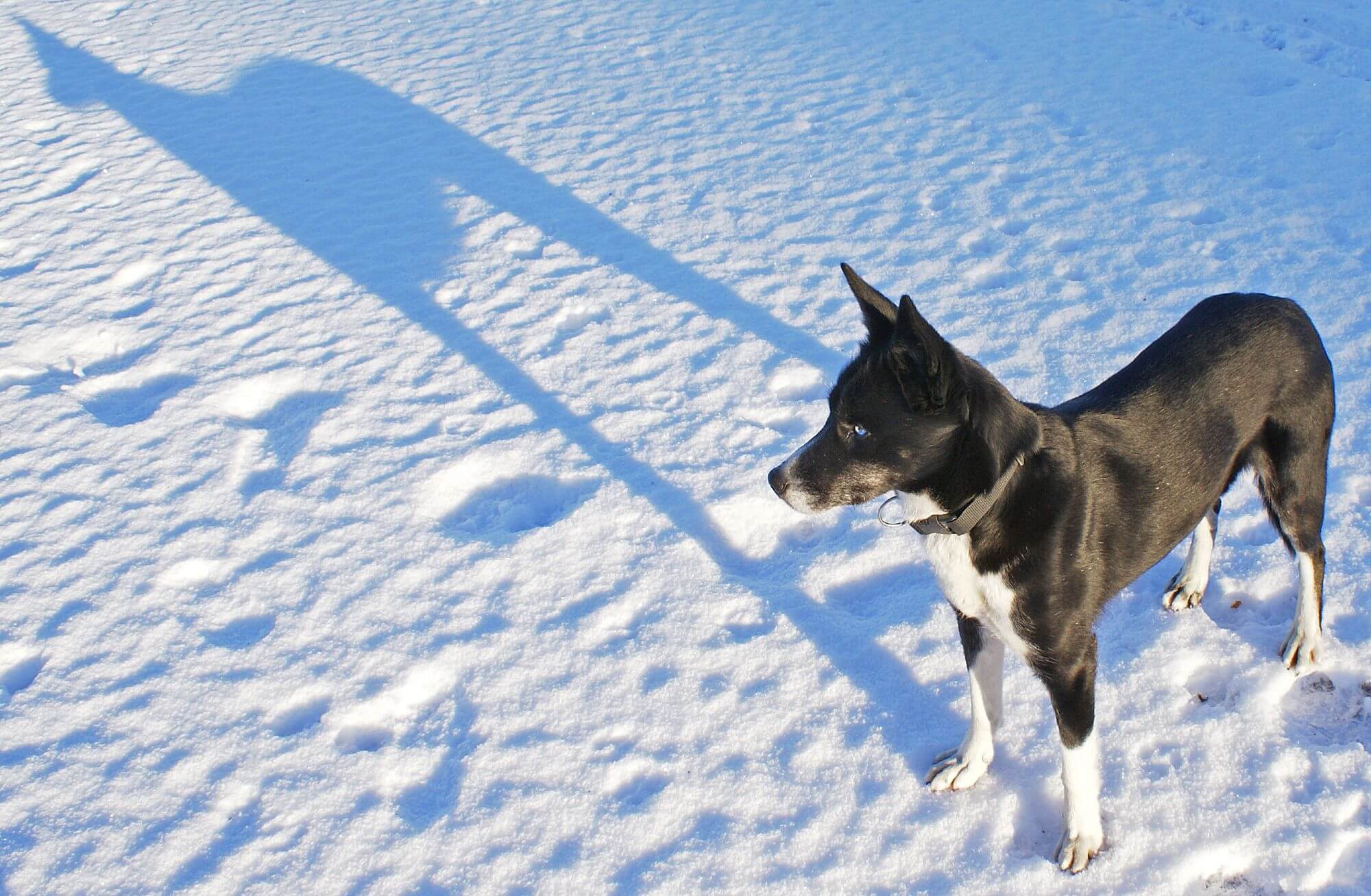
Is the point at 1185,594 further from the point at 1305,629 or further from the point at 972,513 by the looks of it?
the point at 972,513

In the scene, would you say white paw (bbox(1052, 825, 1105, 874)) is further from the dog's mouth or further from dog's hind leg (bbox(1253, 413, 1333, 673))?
the dog's mouth

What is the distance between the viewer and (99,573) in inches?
174

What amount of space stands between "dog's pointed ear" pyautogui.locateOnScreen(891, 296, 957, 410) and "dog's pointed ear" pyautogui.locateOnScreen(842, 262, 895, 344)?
21 cm

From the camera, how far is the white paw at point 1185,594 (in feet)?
12.4

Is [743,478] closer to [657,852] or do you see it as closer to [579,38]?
[657,852]

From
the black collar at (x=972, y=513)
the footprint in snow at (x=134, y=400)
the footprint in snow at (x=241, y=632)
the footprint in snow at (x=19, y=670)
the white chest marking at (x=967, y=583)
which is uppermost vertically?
the black collar at (x=972, y=513)

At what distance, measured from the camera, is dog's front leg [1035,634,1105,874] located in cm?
282

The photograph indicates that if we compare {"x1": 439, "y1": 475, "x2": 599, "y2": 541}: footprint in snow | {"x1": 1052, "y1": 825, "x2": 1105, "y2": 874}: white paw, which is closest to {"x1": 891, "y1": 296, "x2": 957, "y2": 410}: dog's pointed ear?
{"x1": 1052, "y1": 825, "x2": 1105, "y2": 874}: white paw

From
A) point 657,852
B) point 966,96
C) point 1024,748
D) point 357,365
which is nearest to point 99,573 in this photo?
point 357,365

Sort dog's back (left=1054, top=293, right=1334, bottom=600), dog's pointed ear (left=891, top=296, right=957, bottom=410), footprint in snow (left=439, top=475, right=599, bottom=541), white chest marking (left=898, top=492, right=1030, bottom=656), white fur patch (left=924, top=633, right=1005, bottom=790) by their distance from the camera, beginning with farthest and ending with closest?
footprint in snow (left=439, top=475, right=599, bottom=541), white fur patch (left=924, top=633, right=1005, bottom=790), dog's back (left=1054, top=293, right=1334, bottom=600), white chest marking (left=898, top=492, right=1030, bottom=656), dog's pointed ear (left=891, top=296, right=957, bottom=410)

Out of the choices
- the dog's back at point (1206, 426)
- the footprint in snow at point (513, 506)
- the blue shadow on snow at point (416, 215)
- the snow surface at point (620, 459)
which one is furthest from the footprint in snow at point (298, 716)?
the dog's back at point (1206, 426)

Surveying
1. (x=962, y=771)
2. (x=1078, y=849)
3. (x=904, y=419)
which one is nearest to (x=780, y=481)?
(x=904, y=419)

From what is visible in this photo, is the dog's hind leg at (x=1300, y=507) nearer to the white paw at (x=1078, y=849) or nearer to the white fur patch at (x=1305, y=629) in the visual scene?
the white fur patch at (x=1305, y=629)

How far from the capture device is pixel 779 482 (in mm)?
3096
